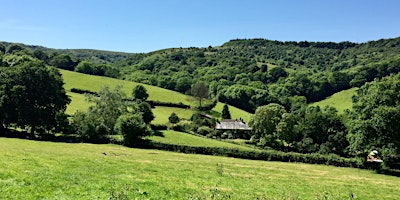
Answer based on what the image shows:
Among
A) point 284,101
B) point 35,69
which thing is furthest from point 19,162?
point 284,101

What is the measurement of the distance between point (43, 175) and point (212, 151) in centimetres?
4277

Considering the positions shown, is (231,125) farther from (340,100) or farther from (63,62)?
(63,62)

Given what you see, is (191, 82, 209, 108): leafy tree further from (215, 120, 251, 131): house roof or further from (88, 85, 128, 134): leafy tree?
(88, 85, 128, 134): leafy tree

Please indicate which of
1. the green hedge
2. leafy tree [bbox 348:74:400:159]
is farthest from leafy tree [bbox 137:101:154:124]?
leafy tree [bbox 348:74:400:159]

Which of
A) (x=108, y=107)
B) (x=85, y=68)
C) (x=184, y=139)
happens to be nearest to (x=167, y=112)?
(x=108, y=107)

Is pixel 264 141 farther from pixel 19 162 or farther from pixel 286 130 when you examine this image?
pixel 19 162

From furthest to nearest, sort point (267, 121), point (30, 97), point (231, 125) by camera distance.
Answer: point (231, 125), point (267, 121), point (30, 97)

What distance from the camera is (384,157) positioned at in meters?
47.3

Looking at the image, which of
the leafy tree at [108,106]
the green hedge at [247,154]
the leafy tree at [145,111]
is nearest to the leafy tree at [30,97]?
the leafy tree at [108,106]

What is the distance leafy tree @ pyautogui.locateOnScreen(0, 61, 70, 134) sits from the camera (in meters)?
58.3

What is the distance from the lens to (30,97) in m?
61.4

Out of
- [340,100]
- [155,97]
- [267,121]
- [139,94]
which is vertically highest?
[340,100]

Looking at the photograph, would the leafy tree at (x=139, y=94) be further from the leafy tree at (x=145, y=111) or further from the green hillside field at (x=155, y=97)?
the leafy tree at (x=145, y=111)

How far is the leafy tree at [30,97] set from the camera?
58.3 metres
